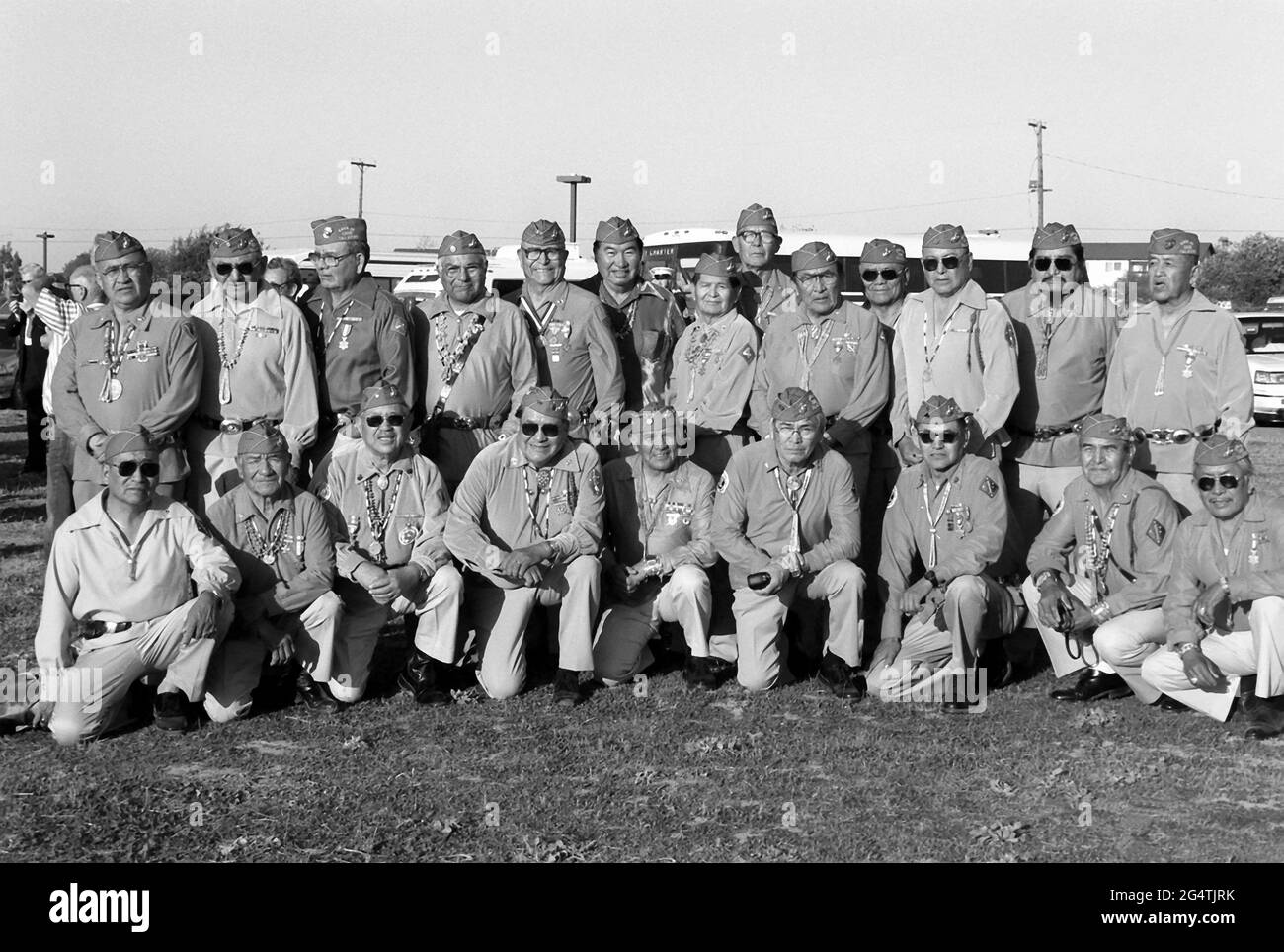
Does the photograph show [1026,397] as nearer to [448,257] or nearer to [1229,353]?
[1229,353]

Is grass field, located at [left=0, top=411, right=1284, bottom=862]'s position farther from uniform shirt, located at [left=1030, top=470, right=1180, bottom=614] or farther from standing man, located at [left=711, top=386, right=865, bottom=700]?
uniform shirt, located at [left=1030, top=470, right=1180, bottom=614]

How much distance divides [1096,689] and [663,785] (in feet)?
7.98

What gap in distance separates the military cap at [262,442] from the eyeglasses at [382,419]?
1.41 ft

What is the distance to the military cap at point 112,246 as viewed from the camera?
7.36 meters

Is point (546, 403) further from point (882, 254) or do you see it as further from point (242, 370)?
point (882, 254)

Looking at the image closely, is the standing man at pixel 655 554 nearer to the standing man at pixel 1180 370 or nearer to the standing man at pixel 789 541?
the standing man at pixel 789 541

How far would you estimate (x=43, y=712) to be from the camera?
644 cm

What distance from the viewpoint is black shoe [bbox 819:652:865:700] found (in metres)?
7.04

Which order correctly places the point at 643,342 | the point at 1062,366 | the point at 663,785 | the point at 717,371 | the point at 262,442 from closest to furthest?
the point at 663,785 < the point at 262,442 < the point at 1062,366 < the point at 717,371 < the point at 643,342

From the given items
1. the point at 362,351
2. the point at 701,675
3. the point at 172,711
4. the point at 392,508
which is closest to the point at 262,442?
the point at 392,508

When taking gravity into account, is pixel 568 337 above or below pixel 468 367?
above

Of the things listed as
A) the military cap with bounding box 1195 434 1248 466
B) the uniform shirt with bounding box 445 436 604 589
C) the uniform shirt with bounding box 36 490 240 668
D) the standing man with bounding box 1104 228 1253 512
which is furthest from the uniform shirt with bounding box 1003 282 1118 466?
the uniform shirt with bounding box 36 490 240 668

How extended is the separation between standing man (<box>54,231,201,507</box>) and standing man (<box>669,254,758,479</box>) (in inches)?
106

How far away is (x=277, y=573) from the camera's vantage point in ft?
22.6
